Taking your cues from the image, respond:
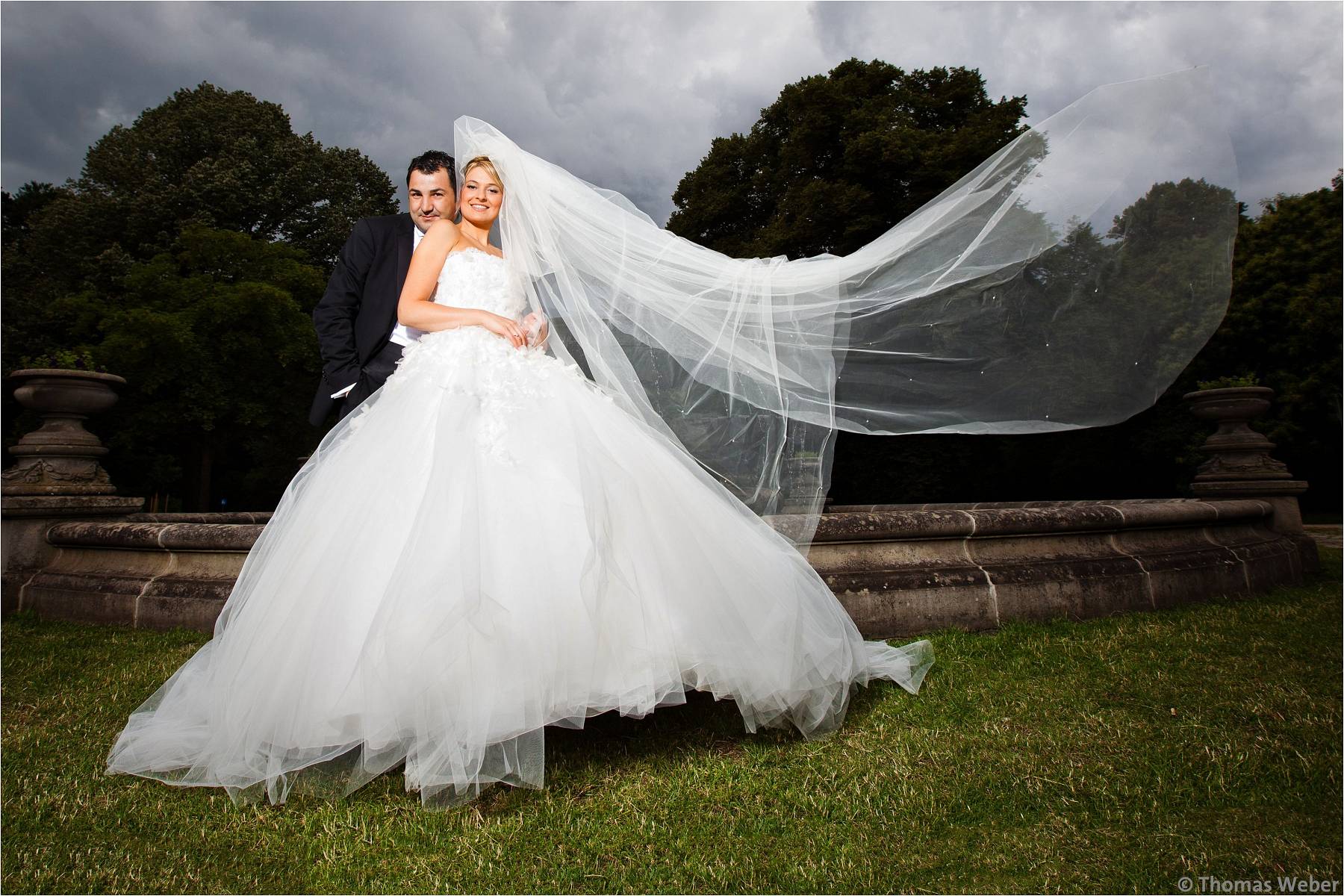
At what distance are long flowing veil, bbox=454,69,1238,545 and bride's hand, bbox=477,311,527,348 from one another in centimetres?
24

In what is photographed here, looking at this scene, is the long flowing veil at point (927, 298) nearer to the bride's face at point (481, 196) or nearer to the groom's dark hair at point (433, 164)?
the bride's face at point (481, 196)

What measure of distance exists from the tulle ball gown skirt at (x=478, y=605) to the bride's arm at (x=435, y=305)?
0.08 m

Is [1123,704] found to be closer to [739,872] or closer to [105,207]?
[739,872]

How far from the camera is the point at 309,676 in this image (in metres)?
2.94

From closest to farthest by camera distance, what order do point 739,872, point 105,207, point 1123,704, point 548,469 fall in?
point 739,872 → point 548,469 → point 1123,704 → point 105,207

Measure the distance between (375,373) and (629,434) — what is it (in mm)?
1796

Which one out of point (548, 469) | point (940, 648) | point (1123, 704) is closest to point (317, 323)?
point (548, 469)

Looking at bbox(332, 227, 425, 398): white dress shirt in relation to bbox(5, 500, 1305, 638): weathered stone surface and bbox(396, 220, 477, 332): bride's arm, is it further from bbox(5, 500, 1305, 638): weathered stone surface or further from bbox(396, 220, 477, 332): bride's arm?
bbox(5, 500, 1305, 638): weathered stone surface

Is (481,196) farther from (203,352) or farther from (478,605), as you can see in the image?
(203,352)

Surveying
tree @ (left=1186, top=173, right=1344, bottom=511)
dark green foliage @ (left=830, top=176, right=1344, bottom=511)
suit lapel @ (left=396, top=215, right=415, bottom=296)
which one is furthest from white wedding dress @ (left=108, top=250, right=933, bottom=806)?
tree @ (left=1186, top=173, right=1344, bottom=511)

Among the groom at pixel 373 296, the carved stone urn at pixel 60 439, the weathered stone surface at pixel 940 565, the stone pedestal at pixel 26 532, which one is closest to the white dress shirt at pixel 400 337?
the groom at pixel 373 296

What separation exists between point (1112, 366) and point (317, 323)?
15.4ft

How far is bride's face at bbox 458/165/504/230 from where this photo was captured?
13.5 ft

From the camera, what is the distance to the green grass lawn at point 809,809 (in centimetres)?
259
